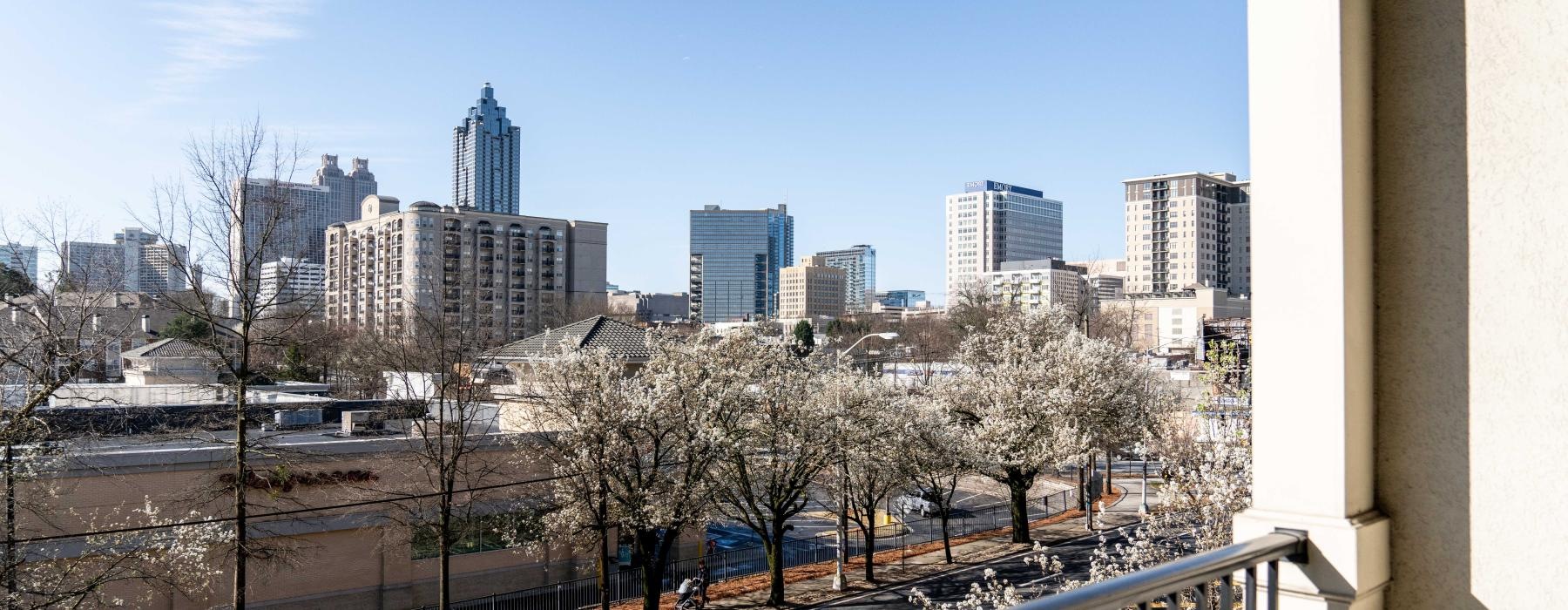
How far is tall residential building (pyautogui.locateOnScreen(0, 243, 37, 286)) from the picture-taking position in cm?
1280

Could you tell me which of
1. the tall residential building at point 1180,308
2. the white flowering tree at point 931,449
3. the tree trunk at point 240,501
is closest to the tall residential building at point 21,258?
the tree trunk at point 240,501

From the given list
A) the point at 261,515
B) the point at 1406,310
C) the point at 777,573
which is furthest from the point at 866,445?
the point at 1406,310

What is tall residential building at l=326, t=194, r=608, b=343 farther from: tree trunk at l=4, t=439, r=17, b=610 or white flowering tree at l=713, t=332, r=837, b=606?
tree trunk at l=4, t=439, r=17, b=610

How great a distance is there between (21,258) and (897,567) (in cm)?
1912

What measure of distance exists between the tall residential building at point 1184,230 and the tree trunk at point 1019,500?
392 ft

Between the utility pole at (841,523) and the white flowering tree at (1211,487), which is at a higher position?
the white flowering tree at (1211,487)

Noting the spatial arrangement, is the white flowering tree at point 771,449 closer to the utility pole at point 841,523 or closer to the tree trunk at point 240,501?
the utility pole at point 841,523

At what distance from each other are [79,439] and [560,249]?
9827cm

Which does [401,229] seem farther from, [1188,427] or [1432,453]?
[1432,453]

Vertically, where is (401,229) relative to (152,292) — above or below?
above

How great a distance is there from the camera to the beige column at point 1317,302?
283 centimetres

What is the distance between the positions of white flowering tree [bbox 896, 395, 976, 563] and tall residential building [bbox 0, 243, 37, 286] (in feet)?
56.7

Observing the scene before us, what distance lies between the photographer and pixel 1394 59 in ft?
9.84

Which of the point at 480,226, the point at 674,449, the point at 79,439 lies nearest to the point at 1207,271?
the point at 480,226
